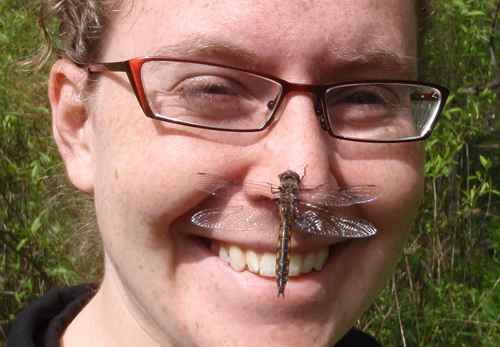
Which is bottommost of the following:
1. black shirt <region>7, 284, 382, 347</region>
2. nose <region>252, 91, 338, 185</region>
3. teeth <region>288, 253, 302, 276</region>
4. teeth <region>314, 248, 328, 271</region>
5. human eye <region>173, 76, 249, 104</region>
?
black shirt <region>7, 284, 382, 347</region>

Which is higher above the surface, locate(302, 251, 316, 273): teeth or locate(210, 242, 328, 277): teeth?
locate(210, 242, 328, 277): teeth

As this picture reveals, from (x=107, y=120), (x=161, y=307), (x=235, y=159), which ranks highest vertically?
(x=107, y=120)

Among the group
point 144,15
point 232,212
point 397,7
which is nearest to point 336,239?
point 232,212

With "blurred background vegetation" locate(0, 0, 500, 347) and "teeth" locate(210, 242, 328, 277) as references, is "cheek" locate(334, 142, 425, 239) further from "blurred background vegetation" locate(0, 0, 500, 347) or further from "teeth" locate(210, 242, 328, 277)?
"blurred background vegetation" locate(0, 0, 500, 347)

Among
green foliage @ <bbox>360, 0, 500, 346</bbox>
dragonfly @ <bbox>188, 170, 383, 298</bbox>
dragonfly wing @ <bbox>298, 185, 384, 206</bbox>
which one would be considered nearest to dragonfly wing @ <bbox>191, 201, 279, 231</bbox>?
dragonfly @ <bbox>188, 170, 383, 298</bbox>

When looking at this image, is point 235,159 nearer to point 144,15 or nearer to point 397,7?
point 144,15

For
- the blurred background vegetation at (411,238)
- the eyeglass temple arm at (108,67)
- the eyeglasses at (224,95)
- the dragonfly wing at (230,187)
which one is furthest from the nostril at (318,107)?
the blurred background vegetation at (411,238)
